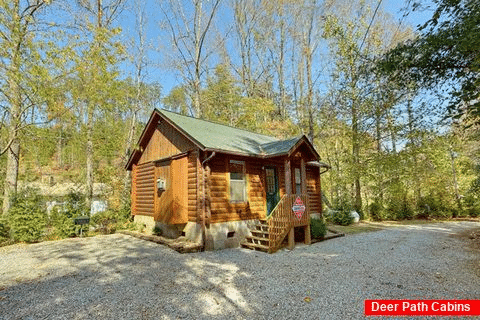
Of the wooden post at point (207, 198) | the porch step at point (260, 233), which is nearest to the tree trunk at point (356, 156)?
the porch step at point (260, 233)

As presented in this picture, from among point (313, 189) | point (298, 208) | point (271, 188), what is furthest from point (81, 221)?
point (313, 189)

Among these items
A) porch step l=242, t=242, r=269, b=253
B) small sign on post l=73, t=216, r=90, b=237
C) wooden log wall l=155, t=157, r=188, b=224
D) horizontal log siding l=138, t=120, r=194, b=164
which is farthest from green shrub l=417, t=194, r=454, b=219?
small sign on post l=73, t=216, r=90, b=237

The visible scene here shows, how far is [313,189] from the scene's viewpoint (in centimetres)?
1288

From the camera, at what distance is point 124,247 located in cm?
861

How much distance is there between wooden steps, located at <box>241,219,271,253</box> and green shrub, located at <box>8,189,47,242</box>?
7.80 metres

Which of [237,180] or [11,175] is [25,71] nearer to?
[11,175]

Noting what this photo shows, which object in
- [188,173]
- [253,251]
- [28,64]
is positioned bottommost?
[253,251]

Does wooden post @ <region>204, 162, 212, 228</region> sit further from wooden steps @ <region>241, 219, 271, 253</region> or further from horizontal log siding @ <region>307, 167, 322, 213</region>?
horizontal log siding @ <region>307, 167, 322, 213</region>

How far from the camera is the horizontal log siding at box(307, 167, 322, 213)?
41.5 feet

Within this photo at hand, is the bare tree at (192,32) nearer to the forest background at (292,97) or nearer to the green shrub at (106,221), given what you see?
the forest background at (292,97)

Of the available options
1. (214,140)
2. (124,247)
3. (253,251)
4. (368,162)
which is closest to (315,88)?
(368,162)

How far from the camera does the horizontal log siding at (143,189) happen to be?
11.3 meters

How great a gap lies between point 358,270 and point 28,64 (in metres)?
10.7

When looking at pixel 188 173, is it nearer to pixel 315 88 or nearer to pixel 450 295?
pixel 450 295
